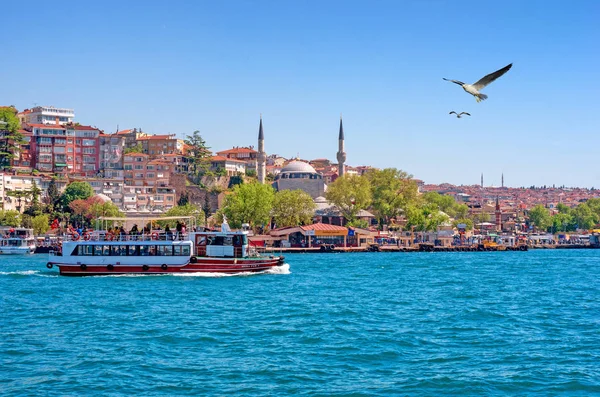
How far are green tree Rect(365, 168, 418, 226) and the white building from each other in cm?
3890

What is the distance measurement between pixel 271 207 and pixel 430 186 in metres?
125

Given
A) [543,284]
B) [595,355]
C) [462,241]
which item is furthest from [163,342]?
[462,241]

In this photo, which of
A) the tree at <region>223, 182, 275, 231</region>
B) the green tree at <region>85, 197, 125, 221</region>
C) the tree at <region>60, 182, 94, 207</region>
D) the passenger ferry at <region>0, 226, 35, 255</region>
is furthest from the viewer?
the tree at <region>60, 182, 94, 207</region>

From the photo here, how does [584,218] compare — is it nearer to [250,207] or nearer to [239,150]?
[239,150]

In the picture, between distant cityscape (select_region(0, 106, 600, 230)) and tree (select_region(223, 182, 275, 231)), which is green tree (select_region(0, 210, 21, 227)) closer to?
distant cityscape (select_region(0, 106, 600, 230))

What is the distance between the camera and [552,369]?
16000 millimetres

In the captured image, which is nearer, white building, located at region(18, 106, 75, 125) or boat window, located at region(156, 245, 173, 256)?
boat window, located at region(156, 245, 173, 256)

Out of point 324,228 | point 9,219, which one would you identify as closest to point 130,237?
point 9,219

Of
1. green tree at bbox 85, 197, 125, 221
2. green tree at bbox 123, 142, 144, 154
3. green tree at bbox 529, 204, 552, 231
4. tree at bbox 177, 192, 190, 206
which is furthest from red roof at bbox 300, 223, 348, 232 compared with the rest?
green tree at bbox 529, 204, 552, 231

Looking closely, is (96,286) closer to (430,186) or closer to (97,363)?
(97,363)

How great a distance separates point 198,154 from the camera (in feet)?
320

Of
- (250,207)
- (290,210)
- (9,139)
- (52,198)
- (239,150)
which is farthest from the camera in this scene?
(239,150)

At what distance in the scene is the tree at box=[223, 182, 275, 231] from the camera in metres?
69.4

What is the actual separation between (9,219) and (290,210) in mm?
24418
